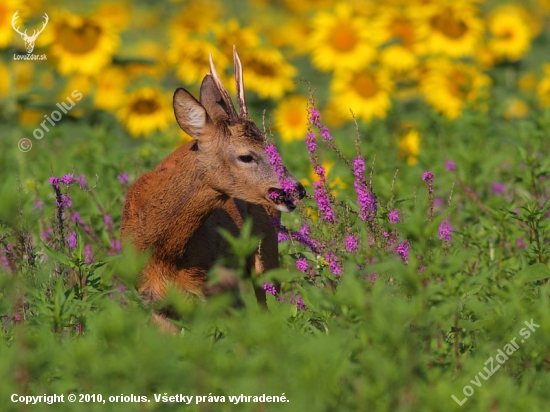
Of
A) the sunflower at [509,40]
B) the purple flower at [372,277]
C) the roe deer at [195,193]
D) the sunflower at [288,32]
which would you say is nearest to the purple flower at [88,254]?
the roe deer at [195,193]

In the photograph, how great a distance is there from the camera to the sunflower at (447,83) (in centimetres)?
1248

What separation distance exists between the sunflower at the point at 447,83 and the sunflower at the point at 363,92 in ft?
1.55

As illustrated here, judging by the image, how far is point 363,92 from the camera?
12898 millimetres

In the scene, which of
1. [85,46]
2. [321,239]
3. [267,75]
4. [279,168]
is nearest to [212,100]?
[279,168]

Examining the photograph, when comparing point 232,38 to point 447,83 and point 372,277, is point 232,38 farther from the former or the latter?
point 372,277

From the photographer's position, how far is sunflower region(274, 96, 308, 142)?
1338cm

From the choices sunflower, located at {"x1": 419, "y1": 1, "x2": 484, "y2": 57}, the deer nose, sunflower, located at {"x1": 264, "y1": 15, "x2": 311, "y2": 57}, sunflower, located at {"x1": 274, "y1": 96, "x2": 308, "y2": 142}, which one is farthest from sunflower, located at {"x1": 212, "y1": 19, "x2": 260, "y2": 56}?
the deer nose

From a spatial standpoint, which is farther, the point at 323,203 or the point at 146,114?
the point at 146,114

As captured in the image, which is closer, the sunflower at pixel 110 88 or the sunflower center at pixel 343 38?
the sunflower center at pixel 343 38

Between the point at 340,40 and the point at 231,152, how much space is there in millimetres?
6816

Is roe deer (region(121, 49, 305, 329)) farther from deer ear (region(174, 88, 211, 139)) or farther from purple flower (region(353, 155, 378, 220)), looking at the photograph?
purple flower (region(353, 155, 378, 220))

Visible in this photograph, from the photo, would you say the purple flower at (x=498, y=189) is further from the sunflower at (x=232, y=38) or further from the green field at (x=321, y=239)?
the sunflower at (x=232, y=38)

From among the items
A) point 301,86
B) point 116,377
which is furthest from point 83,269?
point 301,86

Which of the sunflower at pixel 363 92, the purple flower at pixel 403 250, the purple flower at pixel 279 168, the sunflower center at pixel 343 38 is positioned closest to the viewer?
the purple flower at pixel 403 250
